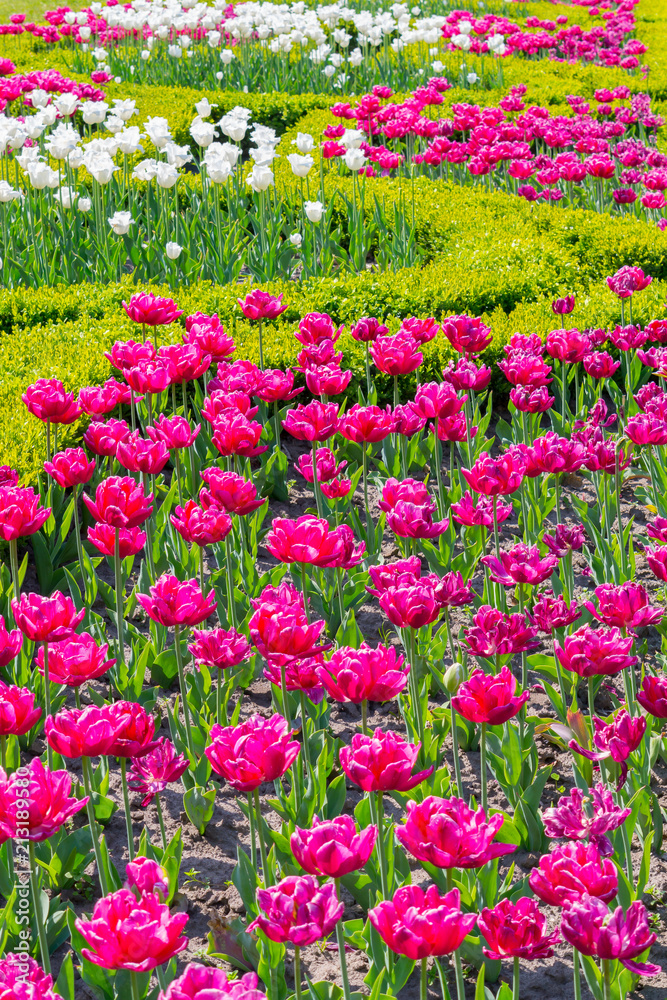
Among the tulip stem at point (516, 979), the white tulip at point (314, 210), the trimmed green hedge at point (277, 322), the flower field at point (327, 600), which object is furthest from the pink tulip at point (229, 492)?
the white tulip at point (314, 210)

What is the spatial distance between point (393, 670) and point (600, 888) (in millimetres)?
653

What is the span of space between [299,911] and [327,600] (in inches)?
83.5

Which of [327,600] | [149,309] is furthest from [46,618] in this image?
[149,309]

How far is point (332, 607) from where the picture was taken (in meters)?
3.60

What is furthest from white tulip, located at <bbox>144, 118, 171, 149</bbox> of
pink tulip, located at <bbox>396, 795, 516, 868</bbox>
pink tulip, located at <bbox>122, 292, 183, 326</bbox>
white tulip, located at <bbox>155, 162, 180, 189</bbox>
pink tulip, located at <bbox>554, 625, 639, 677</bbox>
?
pink tulip, located at <bbox>396, 795, 516, 868</bbox>

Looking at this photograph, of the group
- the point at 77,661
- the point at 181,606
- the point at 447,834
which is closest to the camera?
the point at 447,834

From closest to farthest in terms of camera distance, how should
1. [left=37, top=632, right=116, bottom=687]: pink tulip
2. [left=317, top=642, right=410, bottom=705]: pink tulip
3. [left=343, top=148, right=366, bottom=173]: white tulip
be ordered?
[left=317, top=642, right=410, bottom=705]: pink tulip
[left=37, top=632, right=116, bottom=687]: pink tulip
[left=343, top=148, right=366, bottom=173]: white tulip

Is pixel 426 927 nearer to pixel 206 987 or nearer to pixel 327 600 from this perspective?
pixel 206 987

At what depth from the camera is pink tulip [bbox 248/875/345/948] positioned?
1477 millimetres

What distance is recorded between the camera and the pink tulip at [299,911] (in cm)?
148

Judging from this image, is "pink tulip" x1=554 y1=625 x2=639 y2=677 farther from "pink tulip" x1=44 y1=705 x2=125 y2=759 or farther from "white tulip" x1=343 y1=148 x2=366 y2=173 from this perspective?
"white tulip" x1=343 y1=148 x2=366 y2=173

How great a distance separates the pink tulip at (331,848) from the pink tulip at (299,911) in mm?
61

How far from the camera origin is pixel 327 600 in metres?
3.59

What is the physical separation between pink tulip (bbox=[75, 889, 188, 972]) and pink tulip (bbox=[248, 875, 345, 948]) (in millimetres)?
141
